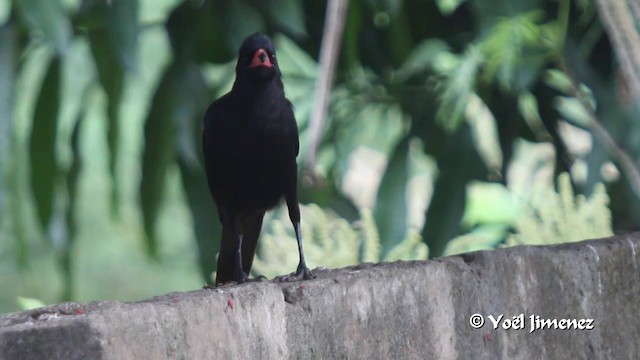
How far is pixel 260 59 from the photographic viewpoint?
3.39 metres

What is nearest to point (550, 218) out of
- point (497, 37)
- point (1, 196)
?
point (497, 37)

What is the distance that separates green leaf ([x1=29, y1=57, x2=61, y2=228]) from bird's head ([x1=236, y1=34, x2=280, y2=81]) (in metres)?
1.45

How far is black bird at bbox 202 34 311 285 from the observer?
3.39 metres

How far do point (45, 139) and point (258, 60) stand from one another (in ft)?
5.32

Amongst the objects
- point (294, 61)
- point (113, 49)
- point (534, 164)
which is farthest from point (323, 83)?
point (534, 164)

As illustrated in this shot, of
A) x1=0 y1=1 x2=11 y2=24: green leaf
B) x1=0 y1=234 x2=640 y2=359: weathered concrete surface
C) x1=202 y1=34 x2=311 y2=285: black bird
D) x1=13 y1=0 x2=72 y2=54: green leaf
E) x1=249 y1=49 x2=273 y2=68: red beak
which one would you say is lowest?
x1=0 y1=234 x2=640 y2=359: weathered concrete surface

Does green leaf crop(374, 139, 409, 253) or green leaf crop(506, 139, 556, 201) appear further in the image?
green leaf crop(506, 139, 556, 201)

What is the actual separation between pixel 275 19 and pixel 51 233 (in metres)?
1.29

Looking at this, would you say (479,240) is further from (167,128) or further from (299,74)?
(167,128)

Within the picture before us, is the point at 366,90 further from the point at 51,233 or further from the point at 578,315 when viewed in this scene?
the point at 578,315

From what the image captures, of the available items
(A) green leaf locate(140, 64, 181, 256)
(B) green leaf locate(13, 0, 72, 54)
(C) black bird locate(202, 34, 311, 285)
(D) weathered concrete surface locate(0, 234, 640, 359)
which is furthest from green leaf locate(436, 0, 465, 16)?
(D) weathered concrete surface locate(0, 234, 640, 359)

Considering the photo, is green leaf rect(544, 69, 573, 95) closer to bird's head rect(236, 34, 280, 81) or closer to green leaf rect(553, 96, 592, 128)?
green leaf rect(553, 96, 592, 128)

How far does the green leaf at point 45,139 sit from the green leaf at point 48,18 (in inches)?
34.4

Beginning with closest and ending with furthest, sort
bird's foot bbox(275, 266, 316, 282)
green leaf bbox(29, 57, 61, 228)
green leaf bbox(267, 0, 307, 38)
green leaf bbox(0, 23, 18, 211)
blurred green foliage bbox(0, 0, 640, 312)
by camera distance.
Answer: bird's foot bbox(275, 266, 316, 282)
green leaf bbox(0, 23, 18, 211)
green leaf bbox(267, 0, 307, 38)
blurred green foliage bbox(0, 0, 640, 312)
green leaf bbox(29, 57, 61, 228)
